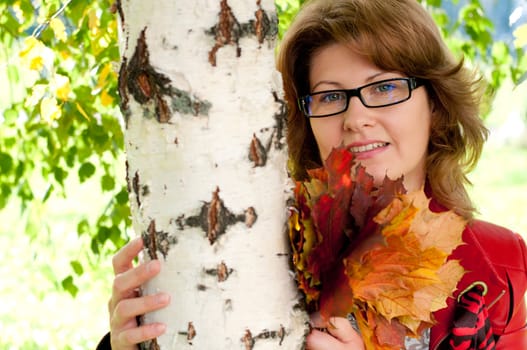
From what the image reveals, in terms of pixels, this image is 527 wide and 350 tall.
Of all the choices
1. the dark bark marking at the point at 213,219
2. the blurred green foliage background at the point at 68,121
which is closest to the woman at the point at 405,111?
the blurred green foliage background at the point at 68,121

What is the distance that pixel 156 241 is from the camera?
0.96 metres

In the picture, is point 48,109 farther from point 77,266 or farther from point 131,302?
point 131,302

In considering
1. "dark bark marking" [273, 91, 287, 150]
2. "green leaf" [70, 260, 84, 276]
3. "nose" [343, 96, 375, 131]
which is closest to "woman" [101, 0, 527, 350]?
"nose" [343, 96, 375, 131]

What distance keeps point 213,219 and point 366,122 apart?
692 millimetres

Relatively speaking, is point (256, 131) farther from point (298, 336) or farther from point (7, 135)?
point (7, 135)

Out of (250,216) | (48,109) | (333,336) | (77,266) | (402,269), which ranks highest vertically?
(48,109)

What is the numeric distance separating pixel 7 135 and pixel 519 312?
2066 millimetres

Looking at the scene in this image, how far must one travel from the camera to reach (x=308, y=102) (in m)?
1.66

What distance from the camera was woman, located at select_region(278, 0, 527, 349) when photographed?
155 centimetres

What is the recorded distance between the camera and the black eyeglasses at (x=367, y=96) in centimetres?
155

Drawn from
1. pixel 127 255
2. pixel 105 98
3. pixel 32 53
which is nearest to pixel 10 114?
pixel 105 98

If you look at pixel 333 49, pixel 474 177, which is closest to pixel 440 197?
pixel 333 49

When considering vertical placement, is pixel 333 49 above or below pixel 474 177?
above

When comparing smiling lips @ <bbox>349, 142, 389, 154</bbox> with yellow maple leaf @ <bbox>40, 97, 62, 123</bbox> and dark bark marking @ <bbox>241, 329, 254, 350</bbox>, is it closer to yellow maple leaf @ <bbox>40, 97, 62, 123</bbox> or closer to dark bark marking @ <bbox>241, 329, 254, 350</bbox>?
dark bark marking @ <bbox>241, 329, 254, 350</bbox>
